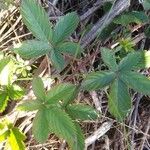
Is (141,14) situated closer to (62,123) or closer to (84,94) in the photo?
(84,94)

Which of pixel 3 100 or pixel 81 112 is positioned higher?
pixel 3 100

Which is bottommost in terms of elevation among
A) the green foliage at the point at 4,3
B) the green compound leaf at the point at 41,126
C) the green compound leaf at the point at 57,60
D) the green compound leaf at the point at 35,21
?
the green compound leaf at the point at 41,126

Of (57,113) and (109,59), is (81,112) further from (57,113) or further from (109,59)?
(109,59)

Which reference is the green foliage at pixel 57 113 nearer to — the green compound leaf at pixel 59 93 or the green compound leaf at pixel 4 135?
the green compound leaf at pixel 59 93

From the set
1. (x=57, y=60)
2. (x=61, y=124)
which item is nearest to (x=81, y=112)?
(x=61, y=124)

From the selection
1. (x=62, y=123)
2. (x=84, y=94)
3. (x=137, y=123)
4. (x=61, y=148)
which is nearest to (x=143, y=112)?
(x=137, y=123)

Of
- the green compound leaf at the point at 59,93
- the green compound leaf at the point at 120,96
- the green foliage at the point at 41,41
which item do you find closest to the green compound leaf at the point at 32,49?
the green foliage at the point at 41,41

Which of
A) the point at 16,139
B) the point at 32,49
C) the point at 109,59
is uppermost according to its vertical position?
the point at 32,49
